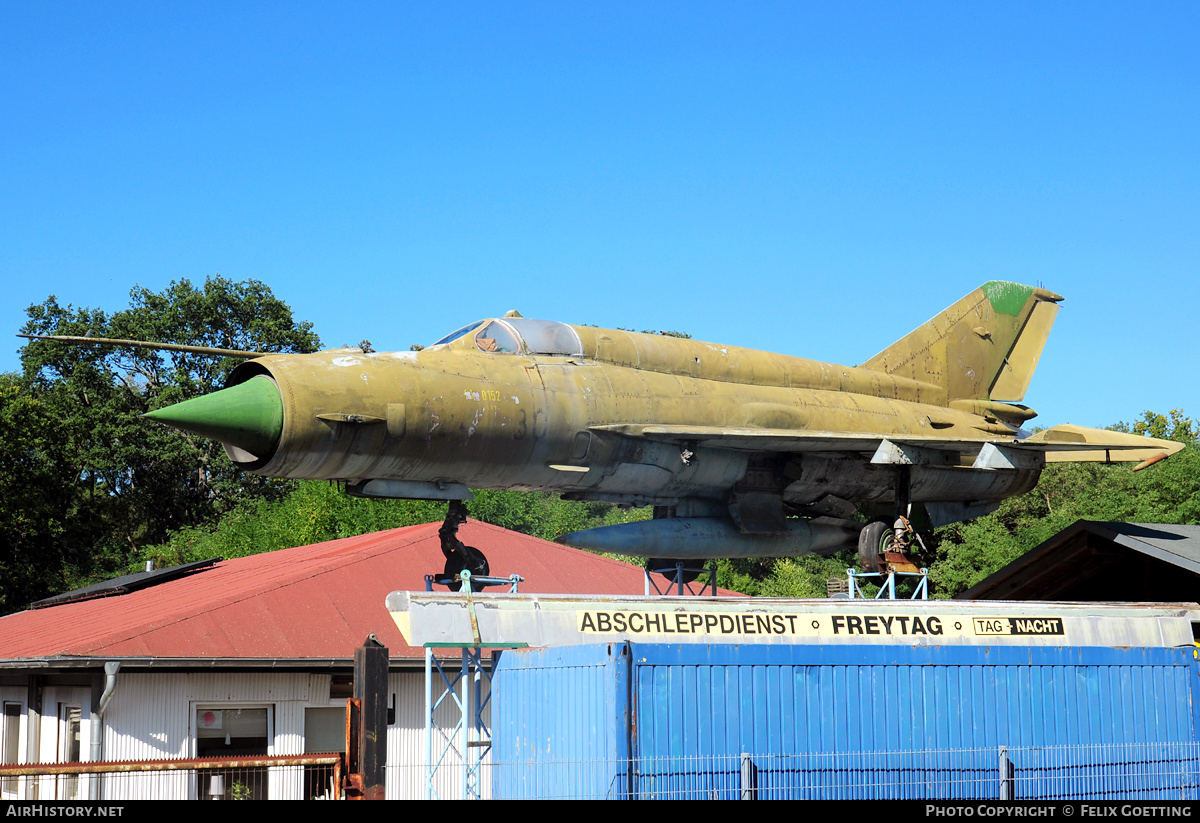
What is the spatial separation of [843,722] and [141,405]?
49.0 m

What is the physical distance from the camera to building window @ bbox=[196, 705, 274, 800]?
57.4 ft

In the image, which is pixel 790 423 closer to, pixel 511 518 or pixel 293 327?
pixel 511 518

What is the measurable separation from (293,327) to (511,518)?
1464cm

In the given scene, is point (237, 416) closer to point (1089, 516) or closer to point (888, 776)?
point (888, 776)

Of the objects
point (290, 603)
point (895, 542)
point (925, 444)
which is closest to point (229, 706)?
point (290, 603)

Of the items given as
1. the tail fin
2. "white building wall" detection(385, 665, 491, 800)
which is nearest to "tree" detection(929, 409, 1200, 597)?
the tail fin

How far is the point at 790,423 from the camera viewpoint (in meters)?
15.5

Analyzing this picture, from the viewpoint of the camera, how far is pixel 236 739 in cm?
1864

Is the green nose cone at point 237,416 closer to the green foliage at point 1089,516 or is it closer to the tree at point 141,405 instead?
the green foliage at point 1089,516

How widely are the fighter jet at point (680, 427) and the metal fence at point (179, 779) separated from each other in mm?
3431

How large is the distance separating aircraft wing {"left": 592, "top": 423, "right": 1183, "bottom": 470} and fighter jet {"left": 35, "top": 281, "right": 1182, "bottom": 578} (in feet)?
0.12

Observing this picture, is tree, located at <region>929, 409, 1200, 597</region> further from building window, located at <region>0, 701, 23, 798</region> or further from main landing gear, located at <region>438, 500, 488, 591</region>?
building window, located at <region>0, 701, 23, 798</region>

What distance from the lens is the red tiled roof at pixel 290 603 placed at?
1848 cm

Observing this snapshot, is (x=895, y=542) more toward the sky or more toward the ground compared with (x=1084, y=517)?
more toward the ground
